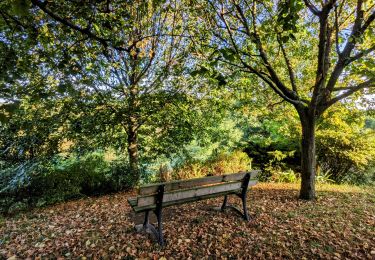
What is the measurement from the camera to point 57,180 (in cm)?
638

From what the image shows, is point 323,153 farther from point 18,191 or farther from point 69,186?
point 18,191

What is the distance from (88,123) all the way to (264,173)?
7.37 m

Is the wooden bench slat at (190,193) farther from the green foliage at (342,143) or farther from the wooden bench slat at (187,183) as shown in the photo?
the green foliage at (342,143)

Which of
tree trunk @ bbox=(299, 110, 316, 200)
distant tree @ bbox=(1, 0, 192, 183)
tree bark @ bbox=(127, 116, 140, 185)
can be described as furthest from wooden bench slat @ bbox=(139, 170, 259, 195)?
tree bark @ bbox=(127, 116, 140, 185)

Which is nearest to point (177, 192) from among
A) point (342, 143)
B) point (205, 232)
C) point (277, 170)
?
point (205, 232)

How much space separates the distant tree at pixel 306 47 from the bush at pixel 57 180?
4.62 meters

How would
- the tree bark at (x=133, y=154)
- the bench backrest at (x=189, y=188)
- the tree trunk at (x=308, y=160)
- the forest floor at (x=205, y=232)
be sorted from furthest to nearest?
the tree bark at (x=133, y=154), the tree trunk at (x=308, y=160), the bench backrest at (x=189, y=188), the forest floor at (x=205, y=232)

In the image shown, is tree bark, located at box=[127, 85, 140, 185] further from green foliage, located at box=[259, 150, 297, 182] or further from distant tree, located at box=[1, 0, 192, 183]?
green foliage, located at box=[259, 150, 297, 182]

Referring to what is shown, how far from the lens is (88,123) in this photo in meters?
6.07

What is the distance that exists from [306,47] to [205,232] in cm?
606

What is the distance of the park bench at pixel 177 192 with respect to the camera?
3.39 metres

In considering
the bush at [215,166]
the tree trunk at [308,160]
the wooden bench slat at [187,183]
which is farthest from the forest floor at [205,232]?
the bush at [215,166]

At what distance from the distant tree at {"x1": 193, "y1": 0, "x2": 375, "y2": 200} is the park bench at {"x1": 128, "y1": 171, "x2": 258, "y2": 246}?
2193 millimetres

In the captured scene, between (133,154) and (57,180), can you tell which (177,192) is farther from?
(57,180)
